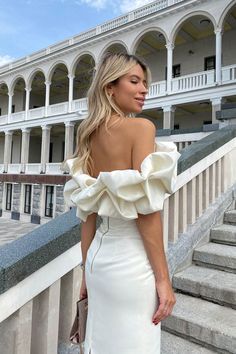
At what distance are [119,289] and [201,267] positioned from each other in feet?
5.98

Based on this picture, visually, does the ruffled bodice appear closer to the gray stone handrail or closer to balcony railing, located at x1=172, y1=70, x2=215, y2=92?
the gray stone handrail

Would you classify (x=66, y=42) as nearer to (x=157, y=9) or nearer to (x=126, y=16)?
(x=126, y=16)

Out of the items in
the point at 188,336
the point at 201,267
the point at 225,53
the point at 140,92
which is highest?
the point at 225,53

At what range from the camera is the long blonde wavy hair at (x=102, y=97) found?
55.3 inches

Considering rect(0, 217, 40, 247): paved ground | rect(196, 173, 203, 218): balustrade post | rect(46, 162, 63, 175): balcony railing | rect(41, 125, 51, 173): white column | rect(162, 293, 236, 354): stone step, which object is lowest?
rect(0, 217, 40, 247): paved ground

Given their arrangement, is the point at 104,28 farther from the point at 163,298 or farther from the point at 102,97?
the point at 163,298

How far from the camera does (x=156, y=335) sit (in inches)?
52.7

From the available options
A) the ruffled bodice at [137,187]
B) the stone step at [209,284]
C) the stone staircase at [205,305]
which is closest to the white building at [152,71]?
the stone staircase at [205,305]

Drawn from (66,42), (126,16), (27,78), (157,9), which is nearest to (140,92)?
(157,9)

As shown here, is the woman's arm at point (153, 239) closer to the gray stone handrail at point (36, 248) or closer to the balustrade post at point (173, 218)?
the gray stone handrail at point (36, 248)

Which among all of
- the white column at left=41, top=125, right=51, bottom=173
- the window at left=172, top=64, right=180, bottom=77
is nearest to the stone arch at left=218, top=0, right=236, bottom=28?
the window at left=172, top=64, right=180, bottom=77

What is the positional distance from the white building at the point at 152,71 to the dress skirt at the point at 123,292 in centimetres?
1381

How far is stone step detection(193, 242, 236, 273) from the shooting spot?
2727 millimetres

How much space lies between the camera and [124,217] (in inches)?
49.6
